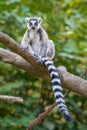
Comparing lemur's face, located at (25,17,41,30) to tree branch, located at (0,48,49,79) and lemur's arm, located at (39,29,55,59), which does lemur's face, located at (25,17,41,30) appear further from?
tree branch, located at (0,48,49,79)

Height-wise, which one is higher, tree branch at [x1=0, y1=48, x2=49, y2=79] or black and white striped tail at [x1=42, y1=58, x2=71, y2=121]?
tree branch at [x1=0, y1=48, x2=49, y2=79]

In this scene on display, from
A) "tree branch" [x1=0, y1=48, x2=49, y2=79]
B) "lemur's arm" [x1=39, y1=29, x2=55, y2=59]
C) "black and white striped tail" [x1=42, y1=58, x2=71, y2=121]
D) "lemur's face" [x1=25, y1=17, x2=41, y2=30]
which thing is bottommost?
"black and white striped tail" [x1=42, y1=58, x2=71, y2=121]

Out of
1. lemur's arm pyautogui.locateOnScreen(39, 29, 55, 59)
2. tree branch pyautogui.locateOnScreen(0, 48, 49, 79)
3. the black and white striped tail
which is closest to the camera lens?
the black and white striped tail

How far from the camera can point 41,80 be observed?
6.40 metres

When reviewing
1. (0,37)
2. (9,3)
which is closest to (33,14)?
(9,3)

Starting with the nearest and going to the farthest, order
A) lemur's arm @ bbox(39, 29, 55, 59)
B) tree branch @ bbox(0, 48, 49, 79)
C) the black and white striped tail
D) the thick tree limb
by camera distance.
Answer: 1. the black and white striped tail
2. the thick tree limb
3. tree branch @ bbox(0, 48, 49, 79)
4. lemur's arm @ bbox(39, 29, 55, 59)

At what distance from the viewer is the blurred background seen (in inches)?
242

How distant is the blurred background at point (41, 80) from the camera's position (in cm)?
614

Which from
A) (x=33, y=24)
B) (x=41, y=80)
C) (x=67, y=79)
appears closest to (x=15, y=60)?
(x=67, y=79)

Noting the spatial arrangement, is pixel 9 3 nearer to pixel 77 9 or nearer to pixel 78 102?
pixel 77 9

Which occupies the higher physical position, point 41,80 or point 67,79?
point 41,80

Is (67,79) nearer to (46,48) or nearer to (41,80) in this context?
(46,48)

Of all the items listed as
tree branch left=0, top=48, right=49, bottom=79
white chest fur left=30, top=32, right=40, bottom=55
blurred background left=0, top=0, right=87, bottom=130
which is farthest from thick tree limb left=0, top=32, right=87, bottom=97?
blurred background left=0, top=0, right=87, bottom=130

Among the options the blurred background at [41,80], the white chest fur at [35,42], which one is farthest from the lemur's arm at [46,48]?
the blurred background at [41,80]
